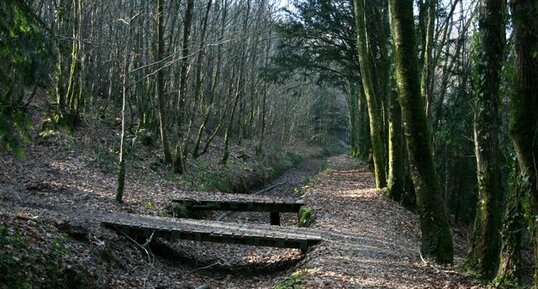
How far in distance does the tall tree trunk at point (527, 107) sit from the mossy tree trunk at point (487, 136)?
1.75 meters

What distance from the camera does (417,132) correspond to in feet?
27.5

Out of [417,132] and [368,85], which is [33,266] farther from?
[368,85]

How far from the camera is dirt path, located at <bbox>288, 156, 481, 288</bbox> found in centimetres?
755

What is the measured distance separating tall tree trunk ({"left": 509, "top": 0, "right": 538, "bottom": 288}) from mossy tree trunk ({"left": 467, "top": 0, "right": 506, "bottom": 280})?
1746 millimetres

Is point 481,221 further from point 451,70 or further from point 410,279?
point 451,70

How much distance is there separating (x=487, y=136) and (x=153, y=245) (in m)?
7.38

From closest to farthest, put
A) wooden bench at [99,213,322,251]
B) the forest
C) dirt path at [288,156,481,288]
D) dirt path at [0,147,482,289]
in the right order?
1. the forest
2. dirt path at [288,156,481,288]
3. dirt path at [0,147,482,289]
4. wooden bench at [99,213,322,251]

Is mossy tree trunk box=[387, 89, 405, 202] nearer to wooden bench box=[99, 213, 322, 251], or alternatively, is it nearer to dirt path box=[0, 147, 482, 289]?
dirt path box=[0, 147, 482, 289]

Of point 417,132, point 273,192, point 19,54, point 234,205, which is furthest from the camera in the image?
point 273,192

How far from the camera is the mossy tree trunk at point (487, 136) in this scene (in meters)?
7.27

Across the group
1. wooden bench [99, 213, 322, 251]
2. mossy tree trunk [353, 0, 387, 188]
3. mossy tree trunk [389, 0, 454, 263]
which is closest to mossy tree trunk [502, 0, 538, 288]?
mossy tree trunk [389, 0, 454, 263]

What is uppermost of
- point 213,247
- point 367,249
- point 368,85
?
point 368,85

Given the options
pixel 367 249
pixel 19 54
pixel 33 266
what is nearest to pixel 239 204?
pixel 367 249

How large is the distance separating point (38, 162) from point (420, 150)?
458 inches
